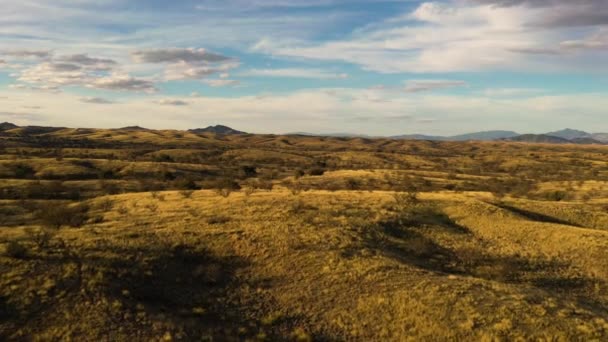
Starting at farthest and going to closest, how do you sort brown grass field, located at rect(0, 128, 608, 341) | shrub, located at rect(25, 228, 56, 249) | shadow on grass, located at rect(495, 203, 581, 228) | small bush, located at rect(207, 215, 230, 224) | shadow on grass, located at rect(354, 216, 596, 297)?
shadow on grass, located at rect(495, 203, 581, 228) < small bush, located at rect(207, 215, 230, 224) < shadow on grass, located at rect(354, 216, 596, 297) < shrub, located at rect(25, 228, 56, 249) < brown grass field, located at rect(0, 128, 608, 341)

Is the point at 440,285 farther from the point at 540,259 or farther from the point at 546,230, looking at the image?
the point at 546,230

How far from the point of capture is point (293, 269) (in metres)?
33.6

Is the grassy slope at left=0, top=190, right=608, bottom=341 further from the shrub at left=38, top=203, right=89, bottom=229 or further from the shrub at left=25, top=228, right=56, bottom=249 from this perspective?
the shrub at left=38, top=203, right=89, bottom=229

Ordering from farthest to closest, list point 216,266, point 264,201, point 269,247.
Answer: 1. point 264,201
2. point 269,247
3. point 216,266

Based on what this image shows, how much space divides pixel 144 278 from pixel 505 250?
31.9m

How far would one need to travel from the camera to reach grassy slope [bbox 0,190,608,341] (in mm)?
25562

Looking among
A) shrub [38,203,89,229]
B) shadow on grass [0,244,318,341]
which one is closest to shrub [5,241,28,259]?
shadow on grass [0,244,318,341]

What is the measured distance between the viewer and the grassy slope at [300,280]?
83.9 feet

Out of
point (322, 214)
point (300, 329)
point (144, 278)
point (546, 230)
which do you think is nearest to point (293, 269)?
point (300, 329)

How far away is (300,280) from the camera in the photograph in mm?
31969

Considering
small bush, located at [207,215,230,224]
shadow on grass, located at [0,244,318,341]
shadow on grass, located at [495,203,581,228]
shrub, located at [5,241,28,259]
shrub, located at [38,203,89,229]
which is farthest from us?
shadow on grass, located at [495,203,581,228]

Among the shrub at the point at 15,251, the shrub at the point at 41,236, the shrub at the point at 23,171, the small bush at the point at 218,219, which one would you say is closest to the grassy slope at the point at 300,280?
the small bush at the point at 218,219

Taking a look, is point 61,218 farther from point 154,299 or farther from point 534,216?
point 534,216

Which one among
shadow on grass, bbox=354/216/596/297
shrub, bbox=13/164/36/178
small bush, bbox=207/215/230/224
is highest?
small bush, bbox=207/215/230/224
